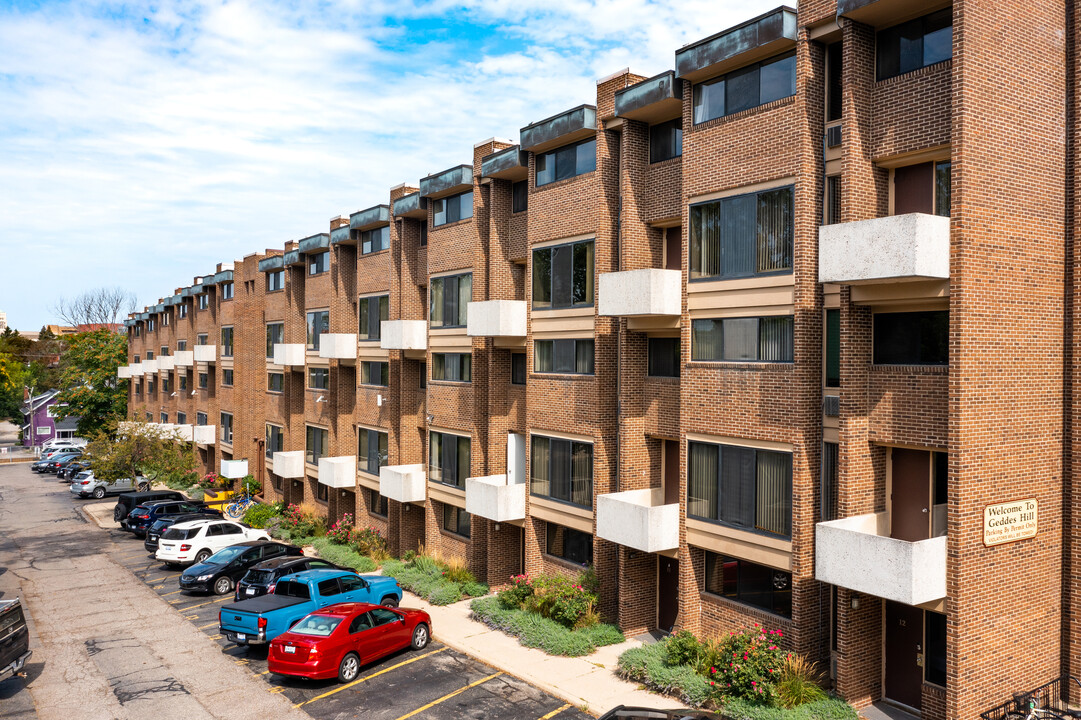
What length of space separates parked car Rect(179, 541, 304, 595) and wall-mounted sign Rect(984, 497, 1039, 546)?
72.5ft

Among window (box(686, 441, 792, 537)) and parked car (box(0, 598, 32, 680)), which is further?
parked car (box(0, 598, 32, 680))

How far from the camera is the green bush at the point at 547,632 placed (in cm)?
1872

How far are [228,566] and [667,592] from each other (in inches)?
585

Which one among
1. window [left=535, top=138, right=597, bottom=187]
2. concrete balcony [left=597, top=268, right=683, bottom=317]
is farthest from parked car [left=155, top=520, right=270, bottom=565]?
concrete balcony [left=597, top=268, right=683, bottom=317]

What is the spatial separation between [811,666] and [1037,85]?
39.0 ft

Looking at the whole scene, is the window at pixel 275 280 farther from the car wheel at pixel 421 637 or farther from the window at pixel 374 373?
the car wheel at pixel 421 637

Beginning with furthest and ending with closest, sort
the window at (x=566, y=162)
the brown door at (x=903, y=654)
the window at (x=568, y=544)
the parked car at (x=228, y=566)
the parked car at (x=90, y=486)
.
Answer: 1. the parked car at (x=90, y=486)
2. the parked car at (x=228, y=566)
3. the window at (x=568, y=544)
4. the window at (x=566, y=162)
5. the brown door at (x=903, y=654)

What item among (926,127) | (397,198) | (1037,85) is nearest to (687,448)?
(926,127)

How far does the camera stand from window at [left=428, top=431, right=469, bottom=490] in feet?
A: 87.4

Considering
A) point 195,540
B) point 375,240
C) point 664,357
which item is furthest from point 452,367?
point 195,540

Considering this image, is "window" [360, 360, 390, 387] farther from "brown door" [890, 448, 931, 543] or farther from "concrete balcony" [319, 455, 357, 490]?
"brown door" [890, 448, 931, 543]

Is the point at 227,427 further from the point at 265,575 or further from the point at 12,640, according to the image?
the point at 12,640

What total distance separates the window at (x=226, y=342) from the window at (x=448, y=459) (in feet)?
82.0

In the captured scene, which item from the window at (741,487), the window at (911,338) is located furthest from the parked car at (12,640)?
the window at (911,338)
